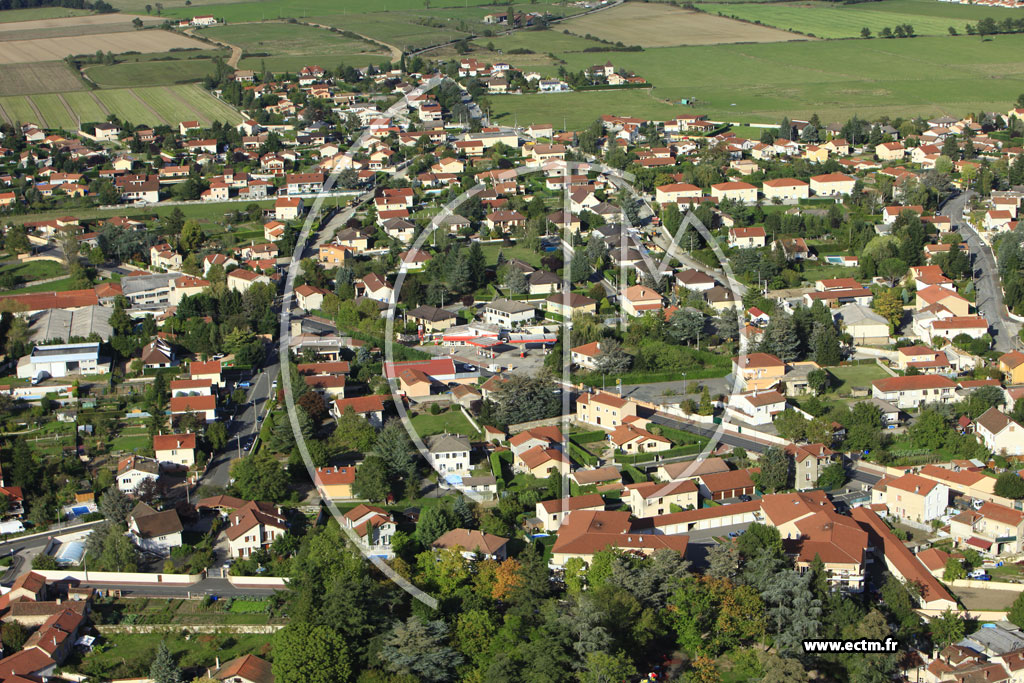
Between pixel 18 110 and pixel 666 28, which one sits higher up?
pixel 666 28

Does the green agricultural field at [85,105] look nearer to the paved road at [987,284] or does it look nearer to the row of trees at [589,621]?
the paved road at [987,284]

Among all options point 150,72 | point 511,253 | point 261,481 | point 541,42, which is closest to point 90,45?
point 150,72

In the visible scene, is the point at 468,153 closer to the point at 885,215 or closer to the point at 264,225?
the point at 264,225

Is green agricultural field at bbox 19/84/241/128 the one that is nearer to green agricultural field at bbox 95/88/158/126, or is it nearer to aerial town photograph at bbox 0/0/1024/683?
green agricultural field at bbox 95/88/158/126

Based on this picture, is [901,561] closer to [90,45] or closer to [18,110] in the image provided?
[18,110]

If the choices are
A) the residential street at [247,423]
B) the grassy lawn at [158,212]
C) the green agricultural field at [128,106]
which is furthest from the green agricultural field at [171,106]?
the residential street at [247,423]

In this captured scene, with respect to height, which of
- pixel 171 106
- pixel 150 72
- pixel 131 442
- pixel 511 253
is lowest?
pixel 131 442

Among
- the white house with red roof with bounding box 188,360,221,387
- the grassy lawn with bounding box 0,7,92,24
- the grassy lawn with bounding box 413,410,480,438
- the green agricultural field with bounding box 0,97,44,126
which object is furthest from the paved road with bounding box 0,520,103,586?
the grassy lawn with bounding box 0,7,92,24
